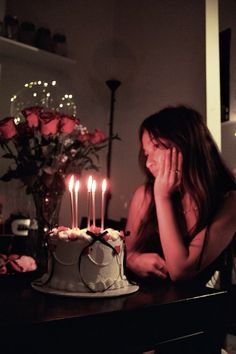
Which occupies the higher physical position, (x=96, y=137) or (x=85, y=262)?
(x=96, y=137)

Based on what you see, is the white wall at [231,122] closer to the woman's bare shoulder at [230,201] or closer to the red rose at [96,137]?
the woman's bare shoulder at [230,201]

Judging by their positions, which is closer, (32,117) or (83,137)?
(32,117)

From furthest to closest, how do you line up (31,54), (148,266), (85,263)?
(31,54) < (148,266) < (85,263)

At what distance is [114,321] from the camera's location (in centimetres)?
67

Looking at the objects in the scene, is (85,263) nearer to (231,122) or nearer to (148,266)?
(148,266)

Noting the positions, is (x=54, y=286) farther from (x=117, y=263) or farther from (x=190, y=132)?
(x=190, y=132)

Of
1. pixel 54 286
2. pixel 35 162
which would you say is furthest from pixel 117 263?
pixel 35 162

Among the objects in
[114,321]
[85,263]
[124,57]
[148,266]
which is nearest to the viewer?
[114,321]

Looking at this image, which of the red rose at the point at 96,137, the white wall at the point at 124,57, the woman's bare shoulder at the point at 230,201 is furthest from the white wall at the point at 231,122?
the red rose at the point at 96,137

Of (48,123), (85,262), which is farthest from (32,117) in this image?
(85,262)

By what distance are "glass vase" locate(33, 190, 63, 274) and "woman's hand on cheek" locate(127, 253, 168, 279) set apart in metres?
0.25

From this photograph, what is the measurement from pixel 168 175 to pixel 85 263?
435 millimetres

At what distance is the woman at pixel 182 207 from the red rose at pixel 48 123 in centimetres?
33

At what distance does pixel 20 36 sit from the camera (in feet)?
9.04
